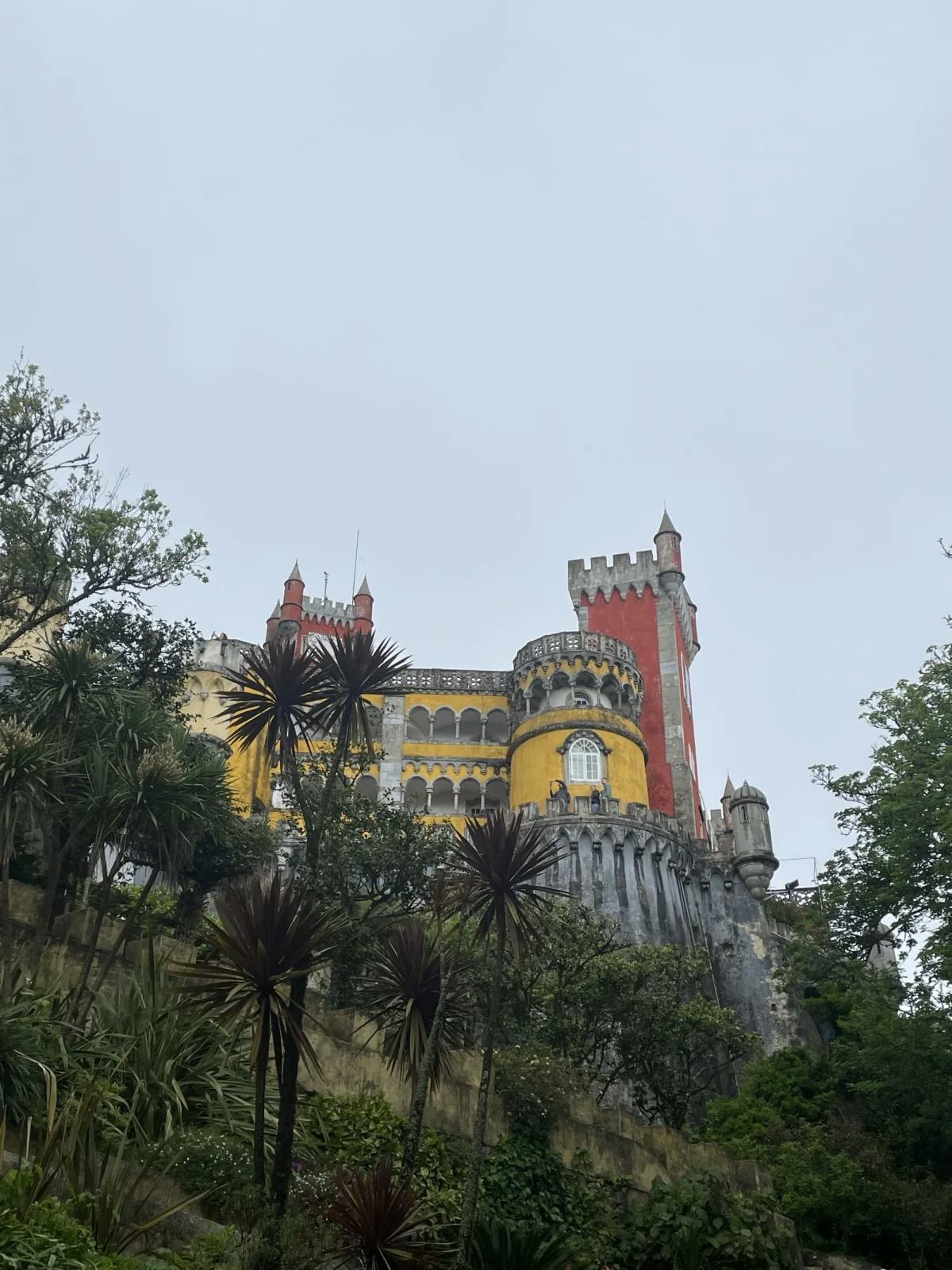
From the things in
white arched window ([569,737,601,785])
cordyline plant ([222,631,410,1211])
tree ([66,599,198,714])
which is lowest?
cordyline plant ([222,631,410,1211])

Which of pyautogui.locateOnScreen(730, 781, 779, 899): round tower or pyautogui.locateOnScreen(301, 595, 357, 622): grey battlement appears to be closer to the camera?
pyautogui.locateOnScreen(730, 781, 779, 899): round tower

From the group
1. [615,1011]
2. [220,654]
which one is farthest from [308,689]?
[220,654]

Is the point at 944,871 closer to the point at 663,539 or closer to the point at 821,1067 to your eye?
the point at 821,1067

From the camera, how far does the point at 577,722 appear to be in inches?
1742

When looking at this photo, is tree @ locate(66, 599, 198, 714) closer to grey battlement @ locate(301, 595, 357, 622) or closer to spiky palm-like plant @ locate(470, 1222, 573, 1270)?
spiky palm-like plant @ locate(470, 1222, 573, 1270)

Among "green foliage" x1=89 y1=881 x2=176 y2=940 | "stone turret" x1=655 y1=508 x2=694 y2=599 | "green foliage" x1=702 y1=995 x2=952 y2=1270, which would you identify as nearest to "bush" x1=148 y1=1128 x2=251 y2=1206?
"green foliage" x1=89 y1=881 x2=176 y2=940

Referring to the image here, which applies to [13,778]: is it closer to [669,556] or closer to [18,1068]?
[18,1068]

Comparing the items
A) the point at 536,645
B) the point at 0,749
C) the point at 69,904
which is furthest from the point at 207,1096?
the point at 536,645

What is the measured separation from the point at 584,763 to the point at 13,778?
2732 centimetres

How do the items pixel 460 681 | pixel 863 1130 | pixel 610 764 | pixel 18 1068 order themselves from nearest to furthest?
pixel 18 1068 → pixel 863 1130 → pixel 610 764 → pixel 460 681

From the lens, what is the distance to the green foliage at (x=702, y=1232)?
56.0 ft

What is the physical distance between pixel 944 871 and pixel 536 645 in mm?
25534

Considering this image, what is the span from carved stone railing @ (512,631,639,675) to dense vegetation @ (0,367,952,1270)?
50.4 feet

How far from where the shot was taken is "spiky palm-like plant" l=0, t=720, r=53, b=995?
18141mm
